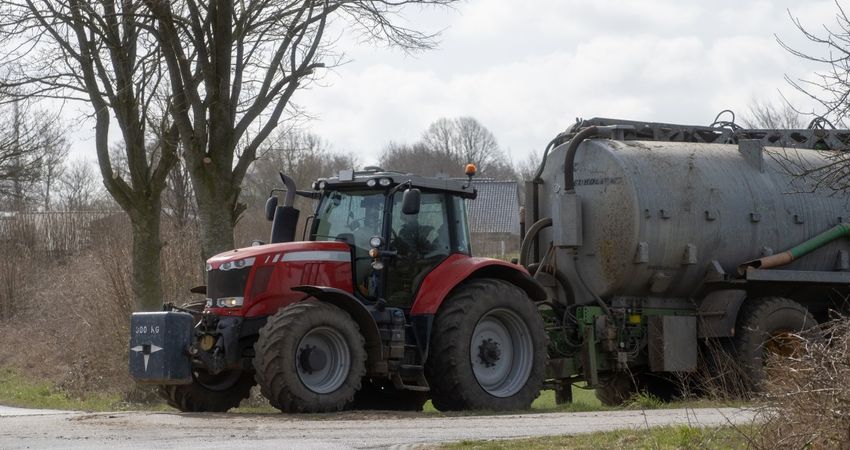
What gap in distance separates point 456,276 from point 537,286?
4.32ft

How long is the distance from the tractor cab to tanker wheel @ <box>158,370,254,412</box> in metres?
1.62

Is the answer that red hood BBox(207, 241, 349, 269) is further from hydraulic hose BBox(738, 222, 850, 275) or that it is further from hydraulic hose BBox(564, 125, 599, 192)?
hydraulic hose BBox(738, 222, 850, 275)

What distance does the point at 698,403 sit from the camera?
14.1 meters

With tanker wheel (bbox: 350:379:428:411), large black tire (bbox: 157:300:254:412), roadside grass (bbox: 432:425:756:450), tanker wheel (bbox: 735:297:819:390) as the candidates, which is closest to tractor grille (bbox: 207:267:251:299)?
large black tire (bbox: 157:300:254:412)

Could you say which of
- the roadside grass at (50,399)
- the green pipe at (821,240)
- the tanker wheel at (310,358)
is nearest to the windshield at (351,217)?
the tanker wheel at (310,358)

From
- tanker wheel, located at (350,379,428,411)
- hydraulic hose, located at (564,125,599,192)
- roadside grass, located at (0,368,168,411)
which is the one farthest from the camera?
roadside grass, located at (0,368,168,411)

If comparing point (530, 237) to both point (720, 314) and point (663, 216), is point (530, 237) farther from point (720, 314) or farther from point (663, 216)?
point (720, 314)

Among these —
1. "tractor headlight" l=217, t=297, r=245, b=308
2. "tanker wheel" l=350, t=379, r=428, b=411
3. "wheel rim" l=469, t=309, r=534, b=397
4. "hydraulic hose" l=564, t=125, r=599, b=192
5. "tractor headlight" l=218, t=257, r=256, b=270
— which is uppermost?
"hydraulic hose" l=564, t=125, r=599, b=192

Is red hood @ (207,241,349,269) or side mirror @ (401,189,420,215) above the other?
side mirror @ (401,189,420,215)

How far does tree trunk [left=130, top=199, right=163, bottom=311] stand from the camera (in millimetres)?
19594

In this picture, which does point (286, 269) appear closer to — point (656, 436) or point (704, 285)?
point (656, 436)

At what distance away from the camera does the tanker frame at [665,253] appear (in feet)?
51.4

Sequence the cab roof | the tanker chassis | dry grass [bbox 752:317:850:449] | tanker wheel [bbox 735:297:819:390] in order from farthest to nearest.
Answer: tanker wheel [bbox 735:297:819:390]
the cab roof
the tanker chassis
dry grass [bbox 752:317:850:449]

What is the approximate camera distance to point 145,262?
19609mm
